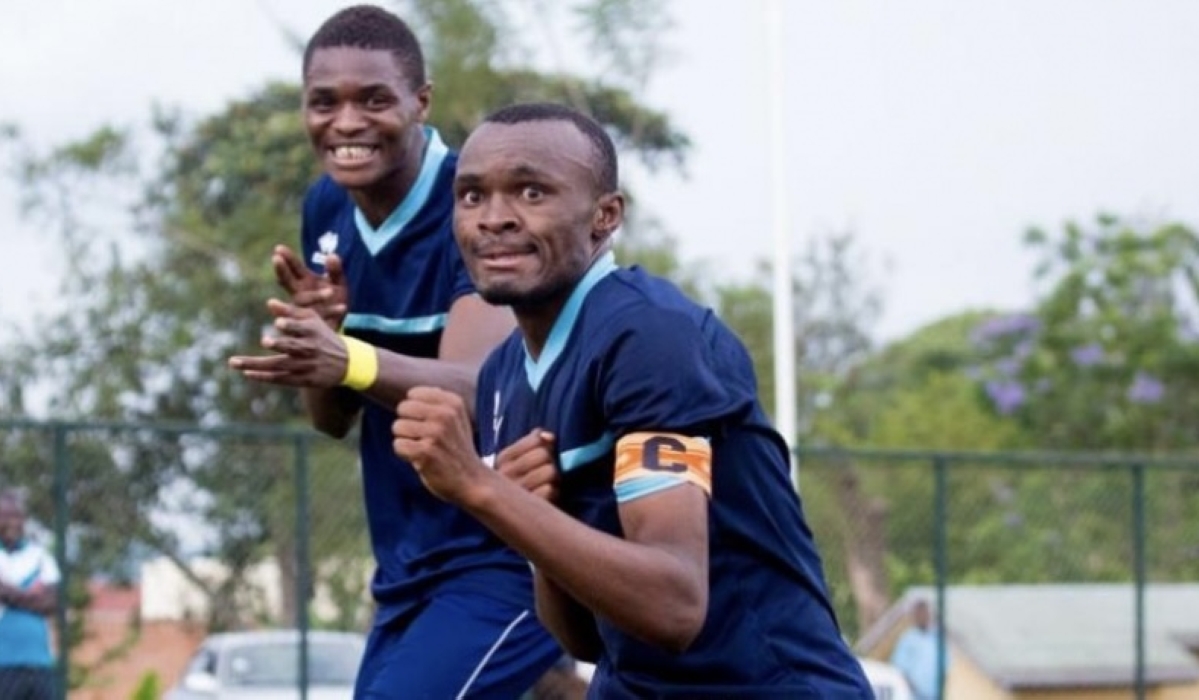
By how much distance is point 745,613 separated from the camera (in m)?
4.52

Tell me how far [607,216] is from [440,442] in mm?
656

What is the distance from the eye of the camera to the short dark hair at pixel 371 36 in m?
6.01

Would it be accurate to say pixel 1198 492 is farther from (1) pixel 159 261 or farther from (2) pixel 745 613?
(2) pixel 745 613

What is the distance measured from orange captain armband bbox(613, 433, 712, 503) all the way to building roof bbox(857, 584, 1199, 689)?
34.3 feet

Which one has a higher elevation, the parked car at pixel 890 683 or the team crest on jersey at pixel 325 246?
the team crest on jersey at pixel 325 246

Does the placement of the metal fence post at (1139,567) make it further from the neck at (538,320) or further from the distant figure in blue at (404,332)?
the neck at (538,320)

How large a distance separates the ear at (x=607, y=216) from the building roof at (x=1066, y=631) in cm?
1018

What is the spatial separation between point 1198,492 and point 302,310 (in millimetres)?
12085

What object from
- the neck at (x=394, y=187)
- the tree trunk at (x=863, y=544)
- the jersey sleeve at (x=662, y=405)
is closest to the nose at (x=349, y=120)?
the neck at (x=394, y=187)

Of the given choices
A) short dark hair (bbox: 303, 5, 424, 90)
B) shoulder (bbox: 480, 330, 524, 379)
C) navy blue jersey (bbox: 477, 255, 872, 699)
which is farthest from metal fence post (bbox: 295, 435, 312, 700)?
navy blue jersey (bbox: 477, 255, 872, 699)

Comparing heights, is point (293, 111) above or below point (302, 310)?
above

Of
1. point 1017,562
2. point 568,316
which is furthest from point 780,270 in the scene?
point 568,316

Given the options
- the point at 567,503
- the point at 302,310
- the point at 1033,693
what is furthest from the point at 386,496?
the point at 1033,693

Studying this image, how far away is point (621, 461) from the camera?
4.33 m
